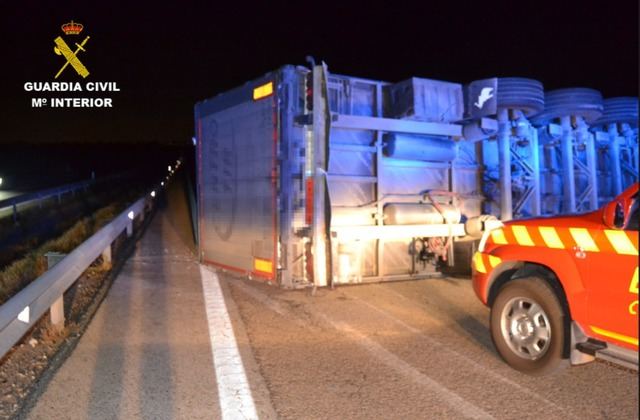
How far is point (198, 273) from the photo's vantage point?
28.8 ft

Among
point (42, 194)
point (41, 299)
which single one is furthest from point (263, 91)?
point (42, 194)

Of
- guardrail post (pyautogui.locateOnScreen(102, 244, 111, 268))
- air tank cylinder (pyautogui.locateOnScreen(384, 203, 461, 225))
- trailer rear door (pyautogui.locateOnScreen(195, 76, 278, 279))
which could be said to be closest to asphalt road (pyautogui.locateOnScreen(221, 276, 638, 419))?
trailer rear door (pyautogui.locateOnScreen(195, 76, 278, 279))

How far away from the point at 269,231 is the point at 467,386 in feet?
13.2

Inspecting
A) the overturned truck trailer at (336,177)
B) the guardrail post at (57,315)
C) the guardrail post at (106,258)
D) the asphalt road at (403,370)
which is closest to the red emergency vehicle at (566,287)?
the asphalt road at (403,370)

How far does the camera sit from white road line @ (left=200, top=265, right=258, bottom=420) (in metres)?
3.74

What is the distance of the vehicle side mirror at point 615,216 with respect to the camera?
3873 mm

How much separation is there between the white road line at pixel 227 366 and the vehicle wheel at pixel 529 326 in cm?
225

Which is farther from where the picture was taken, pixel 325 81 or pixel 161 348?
pixel 325 81

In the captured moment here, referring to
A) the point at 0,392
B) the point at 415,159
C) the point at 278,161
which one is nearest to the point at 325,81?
the point at 278,161

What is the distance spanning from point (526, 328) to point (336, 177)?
4.03 m

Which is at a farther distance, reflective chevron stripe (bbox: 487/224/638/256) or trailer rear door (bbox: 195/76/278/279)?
trailer rear door (bbox: 195/76/278/279)

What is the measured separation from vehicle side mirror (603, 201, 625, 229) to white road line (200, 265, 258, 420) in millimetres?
2838

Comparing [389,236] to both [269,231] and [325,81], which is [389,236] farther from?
[325,81]

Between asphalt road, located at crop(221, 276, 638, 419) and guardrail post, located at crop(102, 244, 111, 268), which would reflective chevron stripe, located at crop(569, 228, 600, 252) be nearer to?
asphalt road, located at crop(221, 276, 638, 419)
